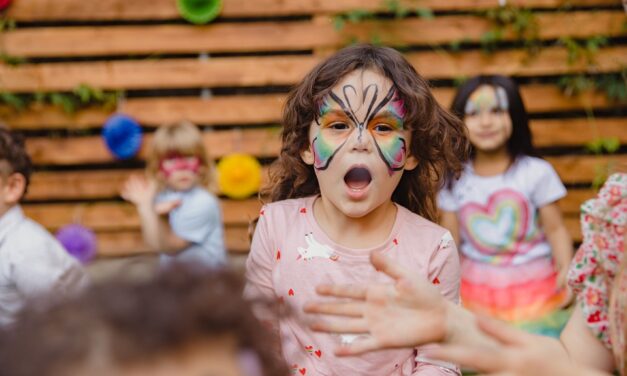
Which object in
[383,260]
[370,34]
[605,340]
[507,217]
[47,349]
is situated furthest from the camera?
[370,34]

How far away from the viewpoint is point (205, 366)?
2.96 ft

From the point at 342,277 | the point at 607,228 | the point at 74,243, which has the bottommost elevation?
the point at 74,243

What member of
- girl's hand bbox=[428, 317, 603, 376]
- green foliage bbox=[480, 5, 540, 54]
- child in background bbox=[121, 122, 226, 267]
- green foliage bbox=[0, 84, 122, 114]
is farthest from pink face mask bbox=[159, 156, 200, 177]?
girl's hand bbox=[428, 317, 603, 376]

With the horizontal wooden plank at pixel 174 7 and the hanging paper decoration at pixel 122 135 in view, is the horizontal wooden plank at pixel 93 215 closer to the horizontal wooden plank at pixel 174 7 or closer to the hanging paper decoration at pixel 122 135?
the hanging paper decoration at pixel 122 135

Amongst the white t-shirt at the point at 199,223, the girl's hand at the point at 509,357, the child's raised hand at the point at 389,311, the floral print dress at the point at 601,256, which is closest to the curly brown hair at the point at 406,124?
the floral print dress at the point at 601,256

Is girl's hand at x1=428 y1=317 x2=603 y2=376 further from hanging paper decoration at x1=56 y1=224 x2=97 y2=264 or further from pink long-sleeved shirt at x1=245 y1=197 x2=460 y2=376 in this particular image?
hanging paper decoration at x1=56 y1=224 x2=97 y2=264

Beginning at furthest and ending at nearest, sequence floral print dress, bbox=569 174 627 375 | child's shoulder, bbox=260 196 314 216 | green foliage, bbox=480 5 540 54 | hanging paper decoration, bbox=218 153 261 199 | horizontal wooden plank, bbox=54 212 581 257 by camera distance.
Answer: horizontal wooden plank, bbox=54 212 581 257 < hanging paper decoration, bbox=218 153 261 199 < green foliage, bbox=480 5 540 54 < child's shoulder, bbox=260 196 314 216 < floral print dress, bbox=569 174 627 375

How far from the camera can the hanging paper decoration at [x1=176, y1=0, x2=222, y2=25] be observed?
4.34 m

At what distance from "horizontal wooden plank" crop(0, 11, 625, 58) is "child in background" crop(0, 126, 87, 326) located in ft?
5.10

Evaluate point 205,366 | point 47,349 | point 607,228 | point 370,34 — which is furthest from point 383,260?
point 370,34

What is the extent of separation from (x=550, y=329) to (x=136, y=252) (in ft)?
7.95

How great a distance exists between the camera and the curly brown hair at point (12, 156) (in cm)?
299

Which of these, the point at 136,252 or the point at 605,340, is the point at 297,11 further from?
the point at 605,340

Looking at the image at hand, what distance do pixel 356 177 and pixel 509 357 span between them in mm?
982
